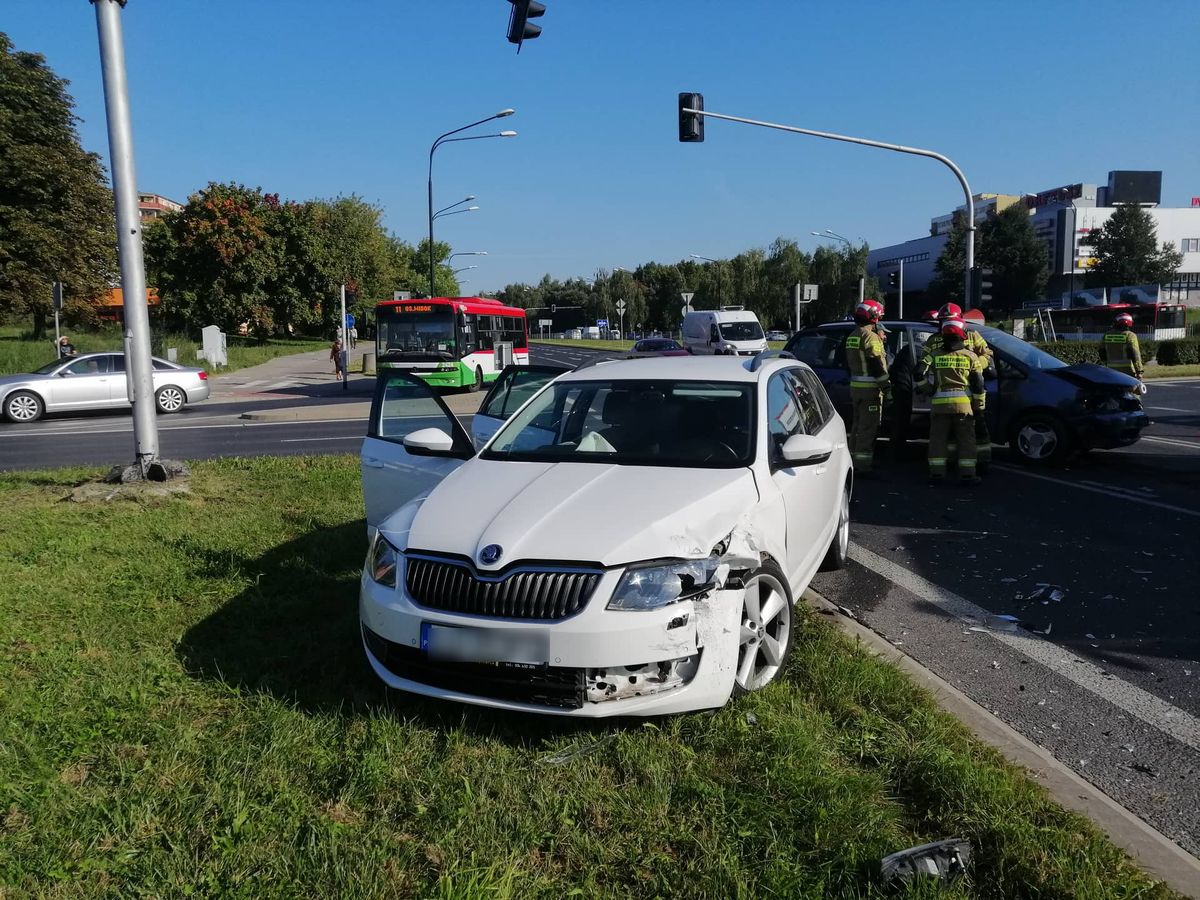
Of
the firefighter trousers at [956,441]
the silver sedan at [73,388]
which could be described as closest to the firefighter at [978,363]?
the firefighter trousers at [956,441]

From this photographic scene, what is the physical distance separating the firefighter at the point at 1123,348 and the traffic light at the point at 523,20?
32.0ft

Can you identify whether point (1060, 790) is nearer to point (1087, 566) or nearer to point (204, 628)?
point (1087, 566)

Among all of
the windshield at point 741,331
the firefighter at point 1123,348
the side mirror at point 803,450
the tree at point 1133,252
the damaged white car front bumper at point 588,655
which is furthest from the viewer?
the tree at point 1133,252

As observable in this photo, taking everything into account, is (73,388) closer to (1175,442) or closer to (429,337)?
(429,337)

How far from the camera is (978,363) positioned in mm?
9547

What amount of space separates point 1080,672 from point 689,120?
56.5 feet

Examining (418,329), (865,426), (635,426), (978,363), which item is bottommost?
(865,426)

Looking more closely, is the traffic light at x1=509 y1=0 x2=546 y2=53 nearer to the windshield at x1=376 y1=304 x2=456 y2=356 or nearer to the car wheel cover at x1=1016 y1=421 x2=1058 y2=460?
the car wheel cover at x1=1016 y1=421 x2=1058 y2=460

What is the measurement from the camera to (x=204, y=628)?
4.96m

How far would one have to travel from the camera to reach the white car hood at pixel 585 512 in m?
3.55

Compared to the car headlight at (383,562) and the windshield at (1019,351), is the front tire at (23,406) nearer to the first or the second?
the windshield at (1019,351)

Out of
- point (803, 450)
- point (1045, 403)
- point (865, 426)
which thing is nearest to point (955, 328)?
point (865, 426)

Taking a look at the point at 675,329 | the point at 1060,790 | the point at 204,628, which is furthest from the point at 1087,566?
the point at 675,329

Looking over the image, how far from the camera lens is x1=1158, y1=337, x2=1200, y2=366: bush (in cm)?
3328
